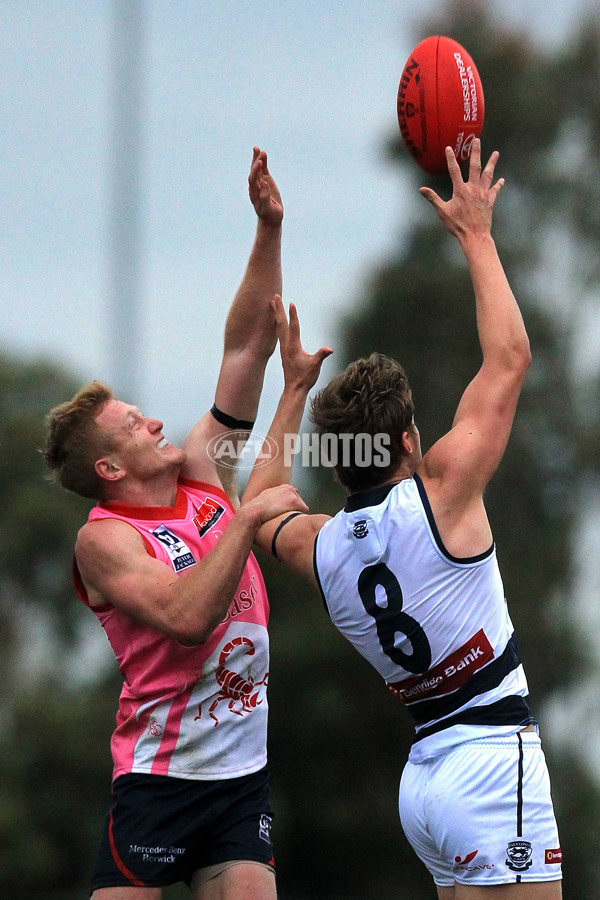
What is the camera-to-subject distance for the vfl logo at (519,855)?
11.7ft

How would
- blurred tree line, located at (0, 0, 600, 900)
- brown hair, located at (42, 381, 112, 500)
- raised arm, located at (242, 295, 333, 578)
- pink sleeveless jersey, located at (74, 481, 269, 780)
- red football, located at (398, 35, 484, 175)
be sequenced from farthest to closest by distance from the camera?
blurred tree line, located at (0, 0, 600, 900) → red football, located at (398, 35, 484, 175) → brown hair, located at (42, 381, 112, 500) → pink sleeveless jersey, located at (74, 481, 269, 780) → raised arm, located at (242, 295, 333, 578)

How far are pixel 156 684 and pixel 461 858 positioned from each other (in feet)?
4.03

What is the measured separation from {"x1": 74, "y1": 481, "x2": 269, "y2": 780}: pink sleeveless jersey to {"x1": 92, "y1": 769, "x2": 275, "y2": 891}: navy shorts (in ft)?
0.18

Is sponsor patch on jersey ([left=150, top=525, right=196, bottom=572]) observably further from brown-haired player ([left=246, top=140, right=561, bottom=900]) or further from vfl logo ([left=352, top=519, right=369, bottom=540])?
vfl logo ([left=352, top=519, right=369, bottom=540])

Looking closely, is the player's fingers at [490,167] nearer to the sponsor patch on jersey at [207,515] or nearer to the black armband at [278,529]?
the black armband at [278,529]

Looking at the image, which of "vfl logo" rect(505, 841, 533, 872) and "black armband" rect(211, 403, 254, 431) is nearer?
"vfl logo" rect(505, 841, 533, 872)

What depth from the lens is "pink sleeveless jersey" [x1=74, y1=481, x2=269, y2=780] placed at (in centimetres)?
417

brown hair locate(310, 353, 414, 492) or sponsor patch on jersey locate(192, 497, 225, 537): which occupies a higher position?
brown hair locate(310, 353, 414, 492)

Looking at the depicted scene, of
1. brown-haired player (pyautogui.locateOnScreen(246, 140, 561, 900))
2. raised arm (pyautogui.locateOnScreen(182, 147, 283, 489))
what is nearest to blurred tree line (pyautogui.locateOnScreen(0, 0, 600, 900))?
raised arm (pyautogui.locateOnScreen(182, 147, 283, 489))

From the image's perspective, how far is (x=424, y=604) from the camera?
367cm

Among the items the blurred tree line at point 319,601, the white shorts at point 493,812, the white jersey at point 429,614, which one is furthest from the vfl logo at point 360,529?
the blurred tree line at point 319,601

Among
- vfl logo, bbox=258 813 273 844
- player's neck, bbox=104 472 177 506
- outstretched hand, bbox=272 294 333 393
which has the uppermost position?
outstretched hand, bbox=272 294 333 393

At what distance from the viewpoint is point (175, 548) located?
427 cm

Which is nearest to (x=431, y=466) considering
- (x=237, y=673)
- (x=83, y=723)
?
(x=237, y=673)
